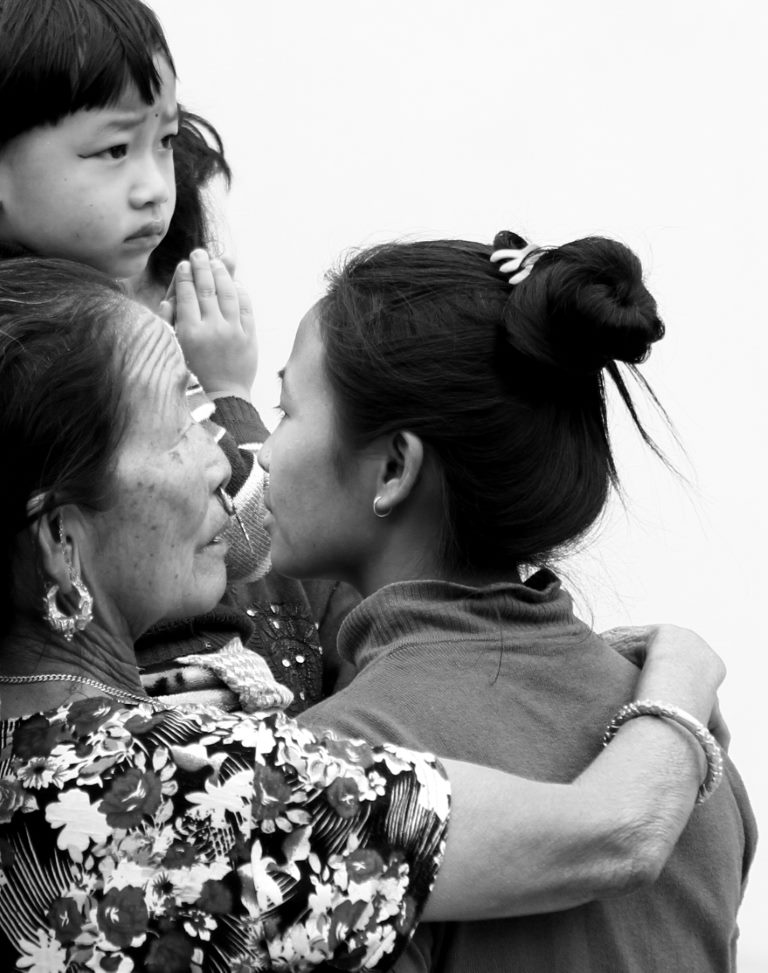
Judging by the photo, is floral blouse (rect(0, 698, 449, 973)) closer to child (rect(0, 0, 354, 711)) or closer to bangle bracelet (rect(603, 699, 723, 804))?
bangle bracelet (rect(603, 699, 723, 804))

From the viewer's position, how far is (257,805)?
5.14ft

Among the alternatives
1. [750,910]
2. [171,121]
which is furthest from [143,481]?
[750,910]

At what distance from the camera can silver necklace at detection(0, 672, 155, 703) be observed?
171 cm

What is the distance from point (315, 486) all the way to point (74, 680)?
41cm

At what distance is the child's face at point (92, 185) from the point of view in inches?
89.7

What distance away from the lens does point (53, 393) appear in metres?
1.66

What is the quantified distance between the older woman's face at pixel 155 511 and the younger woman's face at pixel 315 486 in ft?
0.37

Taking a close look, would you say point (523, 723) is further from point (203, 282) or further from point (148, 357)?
point (203, 282)

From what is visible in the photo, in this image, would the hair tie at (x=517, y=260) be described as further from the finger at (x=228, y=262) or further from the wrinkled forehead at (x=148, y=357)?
the finger at (x=228, y=262)

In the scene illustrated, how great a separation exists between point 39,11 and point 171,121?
0.26 metres

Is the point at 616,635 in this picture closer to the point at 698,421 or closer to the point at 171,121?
the point at 171,121

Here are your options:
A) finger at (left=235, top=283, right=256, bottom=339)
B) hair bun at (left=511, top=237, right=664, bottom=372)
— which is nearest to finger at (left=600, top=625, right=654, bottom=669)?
hair bun at (left=511, top=237, right=664, bottom=372)

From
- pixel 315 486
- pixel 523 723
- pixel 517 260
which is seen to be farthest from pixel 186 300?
pixel 523 723

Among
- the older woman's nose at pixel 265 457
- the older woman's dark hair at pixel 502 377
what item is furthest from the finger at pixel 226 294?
the older woman's dark hair at pixel 502 377
